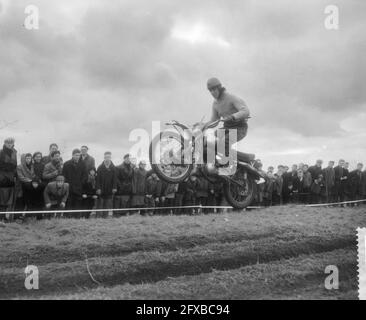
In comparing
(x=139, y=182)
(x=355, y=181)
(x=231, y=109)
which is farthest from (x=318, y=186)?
(x=231, y=109)

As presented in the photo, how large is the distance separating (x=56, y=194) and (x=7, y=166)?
4.32ft

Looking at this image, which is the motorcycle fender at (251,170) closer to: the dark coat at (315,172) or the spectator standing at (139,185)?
the spectator standing at (139,185)

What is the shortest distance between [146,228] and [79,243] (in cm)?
145

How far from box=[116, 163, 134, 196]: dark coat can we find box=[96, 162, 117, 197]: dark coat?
1.03 feet

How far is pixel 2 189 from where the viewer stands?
11.0m

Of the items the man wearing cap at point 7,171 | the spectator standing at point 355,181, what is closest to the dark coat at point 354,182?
the spectator standing at point 355,181

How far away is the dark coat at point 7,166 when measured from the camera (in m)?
11.0

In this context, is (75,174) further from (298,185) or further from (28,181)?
(298,185)

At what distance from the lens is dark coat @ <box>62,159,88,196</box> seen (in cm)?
1190

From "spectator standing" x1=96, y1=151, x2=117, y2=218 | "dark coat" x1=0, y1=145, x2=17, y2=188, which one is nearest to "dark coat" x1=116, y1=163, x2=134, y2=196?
"spectator standing" x1=96, y1=151, x2=117, y2=218

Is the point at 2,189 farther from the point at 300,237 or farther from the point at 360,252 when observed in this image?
the point at 360,252

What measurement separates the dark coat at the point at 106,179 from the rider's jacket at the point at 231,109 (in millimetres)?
3723

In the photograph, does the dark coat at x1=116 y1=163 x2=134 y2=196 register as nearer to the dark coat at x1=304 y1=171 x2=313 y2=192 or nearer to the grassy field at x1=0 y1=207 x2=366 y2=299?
the grassy field at x1=0 y1=207 x2=366 y2=299
